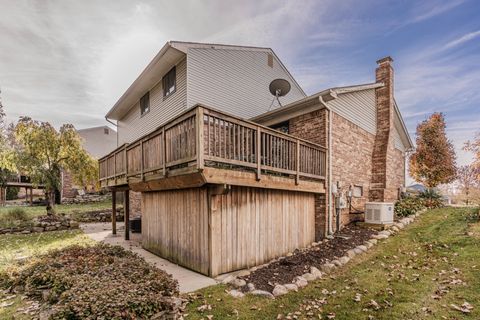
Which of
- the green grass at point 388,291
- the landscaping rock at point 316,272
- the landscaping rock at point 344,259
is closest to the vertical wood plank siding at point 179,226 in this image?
the green grass at point 388,291

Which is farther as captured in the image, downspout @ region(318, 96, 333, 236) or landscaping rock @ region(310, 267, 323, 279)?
downspout @ region(318, 96, 333, 236)

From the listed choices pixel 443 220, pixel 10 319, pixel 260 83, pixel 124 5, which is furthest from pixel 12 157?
pixel 443 220

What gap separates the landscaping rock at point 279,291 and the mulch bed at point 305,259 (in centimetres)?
15

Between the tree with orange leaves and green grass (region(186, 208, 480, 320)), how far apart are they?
35.1 feet

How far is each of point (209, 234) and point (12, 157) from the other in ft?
43.1

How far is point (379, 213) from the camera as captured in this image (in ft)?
29.2

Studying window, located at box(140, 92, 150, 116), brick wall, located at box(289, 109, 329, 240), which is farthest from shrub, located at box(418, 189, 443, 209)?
window, located at box(140, 92, 150, 116)

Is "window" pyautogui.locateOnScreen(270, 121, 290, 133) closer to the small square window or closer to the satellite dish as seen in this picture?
the satellite dish

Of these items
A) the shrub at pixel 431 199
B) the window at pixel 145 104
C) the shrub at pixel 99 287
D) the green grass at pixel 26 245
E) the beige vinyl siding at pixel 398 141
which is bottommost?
the green grass at pixel 26 245

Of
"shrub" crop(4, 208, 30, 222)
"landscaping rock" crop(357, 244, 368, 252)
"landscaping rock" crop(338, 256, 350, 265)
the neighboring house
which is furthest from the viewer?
the neighboring house

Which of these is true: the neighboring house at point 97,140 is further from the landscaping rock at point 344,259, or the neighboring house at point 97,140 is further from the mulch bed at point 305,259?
the landscaping rock at point 344,259

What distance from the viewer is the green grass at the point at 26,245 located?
19.8 feet

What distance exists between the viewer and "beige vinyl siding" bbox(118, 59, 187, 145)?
10.4 meters

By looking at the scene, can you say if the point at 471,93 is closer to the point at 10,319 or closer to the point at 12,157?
the point at 10,319
